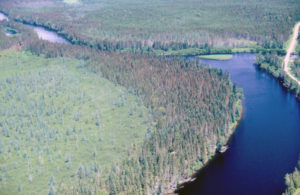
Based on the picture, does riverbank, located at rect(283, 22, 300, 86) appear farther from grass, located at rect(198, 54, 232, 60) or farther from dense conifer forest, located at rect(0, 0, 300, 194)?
grass, located at rect(198, 54, 232, 60)

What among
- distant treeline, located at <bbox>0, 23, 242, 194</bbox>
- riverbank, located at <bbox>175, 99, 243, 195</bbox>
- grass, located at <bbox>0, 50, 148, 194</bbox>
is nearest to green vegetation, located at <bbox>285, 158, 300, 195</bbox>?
riverbank, located at <bbox>175, 99, 243, 195</bbox>

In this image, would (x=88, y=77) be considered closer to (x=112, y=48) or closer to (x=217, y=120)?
(x=112, y=48)

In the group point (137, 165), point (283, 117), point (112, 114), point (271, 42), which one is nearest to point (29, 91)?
point (112, 114)

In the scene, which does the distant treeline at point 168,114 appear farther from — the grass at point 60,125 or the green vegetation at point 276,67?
the green vegetation at point 276,67

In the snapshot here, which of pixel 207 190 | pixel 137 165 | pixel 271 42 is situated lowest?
pixel 207 190

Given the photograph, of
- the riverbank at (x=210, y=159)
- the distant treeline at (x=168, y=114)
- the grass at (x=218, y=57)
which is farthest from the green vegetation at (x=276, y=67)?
the riverbank at (x=210, y=159)
